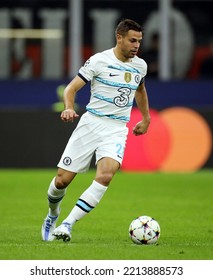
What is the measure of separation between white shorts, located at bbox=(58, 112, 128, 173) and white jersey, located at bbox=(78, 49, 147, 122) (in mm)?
108

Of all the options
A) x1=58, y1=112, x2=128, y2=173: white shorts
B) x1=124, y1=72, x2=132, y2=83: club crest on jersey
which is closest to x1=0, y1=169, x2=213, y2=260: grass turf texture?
x1=58, y1=112, x2=128, y2=173: white shorts

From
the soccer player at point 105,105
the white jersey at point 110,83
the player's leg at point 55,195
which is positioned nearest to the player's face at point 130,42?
the soccer player at point 105,105

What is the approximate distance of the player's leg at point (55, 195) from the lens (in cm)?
1066

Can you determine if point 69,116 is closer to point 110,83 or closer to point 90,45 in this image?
point 110,83

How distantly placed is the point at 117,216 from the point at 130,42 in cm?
382

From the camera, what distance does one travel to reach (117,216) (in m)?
13.9

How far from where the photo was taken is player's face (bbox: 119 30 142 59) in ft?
34.8

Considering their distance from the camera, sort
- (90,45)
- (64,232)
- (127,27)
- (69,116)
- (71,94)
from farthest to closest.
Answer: (90,45) < (127,27) < (71,94) < (64,232) < (69,116)

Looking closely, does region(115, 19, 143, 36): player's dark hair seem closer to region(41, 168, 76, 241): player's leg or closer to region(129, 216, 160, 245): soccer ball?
region(41, 168, 76, 241): player's leg

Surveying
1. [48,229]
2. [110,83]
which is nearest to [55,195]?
[48,229]

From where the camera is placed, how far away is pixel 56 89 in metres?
25.6

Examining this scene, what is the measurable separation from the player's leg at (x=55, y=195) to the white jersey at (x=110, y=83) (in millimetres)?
729

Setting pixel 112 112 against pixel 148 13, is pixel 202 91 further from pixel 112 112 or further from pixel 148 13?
pixel 112 112
